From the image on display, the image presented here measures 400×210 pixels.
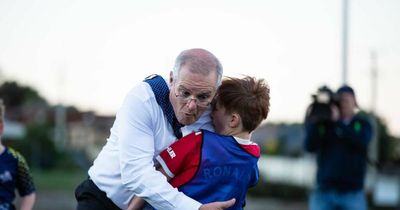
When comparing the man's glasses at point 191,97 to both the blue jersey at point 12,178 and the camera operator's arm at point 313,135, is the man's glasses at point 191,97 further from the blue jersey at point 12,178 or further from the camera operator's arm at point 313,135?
the camera operator's arm at point 313,135

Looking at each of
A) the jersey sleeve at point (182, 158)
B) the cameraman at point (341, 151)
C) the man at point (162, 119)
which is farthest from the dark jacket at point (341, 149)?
the jersey sleeve at point (182, 158)

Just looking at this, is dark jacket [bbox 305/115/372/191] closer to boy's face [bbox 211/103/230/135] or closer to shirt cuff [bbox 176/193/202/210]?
boy's face [bbox 211/103/230/135]

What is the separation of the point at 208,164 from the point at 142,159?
0.31 m

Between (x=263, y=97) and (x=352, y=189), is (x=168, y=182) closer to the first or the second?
(x=263, y=97)

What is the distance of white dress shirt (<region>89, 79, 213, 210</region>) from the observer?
3.28 m

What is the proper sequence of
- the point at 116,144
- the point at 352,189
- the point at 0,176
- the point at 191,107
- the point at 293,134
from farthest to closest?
1. the point at 293,134
2. the point at 352,189
3. the point at 0,176
4. the point at 116,144
5. the point at 191,107

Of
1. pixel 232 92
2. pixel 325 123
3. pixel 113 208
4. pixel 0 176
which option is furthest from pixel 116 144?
pixel 325 123

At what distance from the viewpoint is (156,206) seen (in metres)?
3.34

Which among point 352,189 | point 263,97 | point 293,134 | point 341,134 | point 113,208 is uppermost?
point 263,97

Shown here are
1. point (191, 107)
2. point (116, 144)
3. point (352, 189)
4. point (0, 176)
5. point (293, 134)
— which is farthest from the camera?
point (293, 134)

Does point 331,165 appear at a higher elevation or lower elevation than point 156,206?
lower

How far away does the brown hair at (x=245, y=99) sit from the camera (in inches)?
134

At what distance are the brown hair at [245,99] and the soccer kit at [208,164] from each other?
12cm

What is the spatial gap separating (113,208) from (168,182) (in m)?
0.51
